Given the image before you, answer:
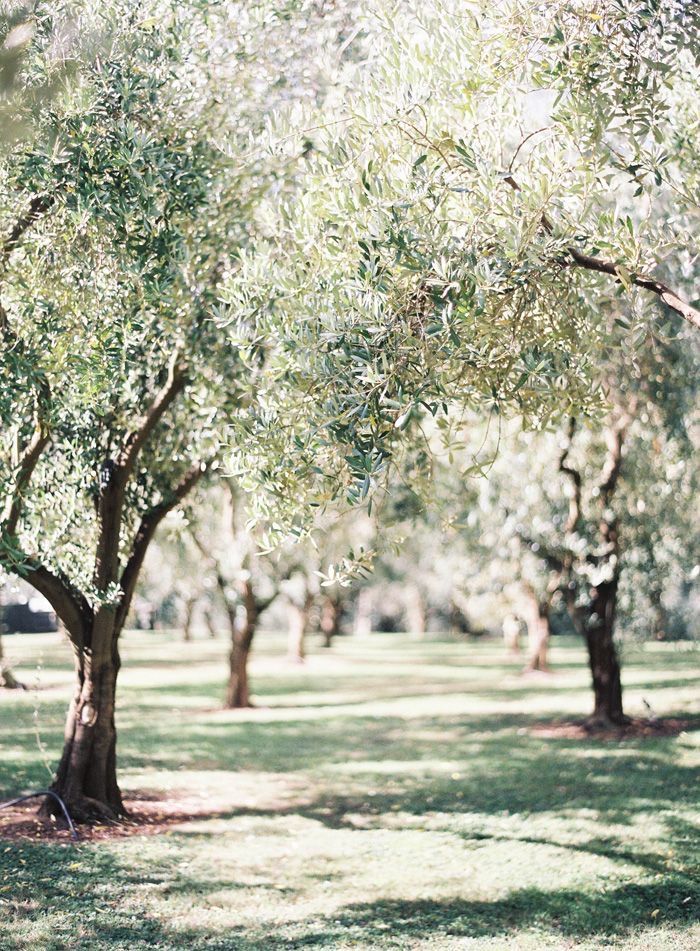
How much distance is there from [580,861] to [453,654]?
3381 centimetres

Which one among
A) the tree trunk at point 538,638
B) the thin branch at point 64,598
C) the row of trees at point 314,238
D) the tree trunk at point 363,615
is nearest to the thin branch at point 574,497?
the row of trees at point 314,238

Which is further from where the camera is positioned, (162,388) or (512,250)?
(162,388)

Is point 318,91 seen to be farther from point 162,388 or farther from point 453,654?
point 453,654

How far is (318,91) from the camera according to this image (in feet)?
35.7

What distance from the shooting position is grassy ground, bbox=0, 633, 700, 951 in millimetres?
7453

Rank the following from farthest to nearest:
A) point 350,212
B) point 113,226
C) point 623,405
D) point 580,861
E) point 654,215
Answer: point 623,405 → point 654,215 → point 580,861 → point 113,226 → point 350,212

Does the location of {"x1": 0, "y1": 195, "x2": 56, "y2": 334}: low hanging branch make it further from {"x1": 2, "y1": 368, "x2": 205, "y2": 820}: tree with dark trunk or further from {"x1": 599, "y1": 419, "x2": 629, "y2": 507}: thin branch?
{"x1": 599, "y1": 419, "x2": 629, "y2": 507}: thin branch

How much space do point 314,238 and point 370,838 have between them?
6681 millimetres

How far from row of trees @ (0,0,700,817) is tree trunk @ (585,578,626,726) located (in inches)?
335

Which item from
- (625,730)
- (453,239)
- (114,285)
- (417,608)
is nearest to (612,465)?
(625,730)

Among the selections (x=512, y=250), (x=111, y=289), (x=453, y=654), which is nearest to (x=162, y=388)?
(x=111, y=289)

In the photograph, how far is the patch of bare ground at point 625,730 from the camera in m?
16.6

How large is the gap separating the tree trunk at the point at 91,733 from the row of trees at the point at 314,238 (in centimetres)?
48

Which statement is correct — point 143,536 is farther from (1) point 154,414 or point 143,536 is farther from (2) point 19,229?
(2) point 19,229
